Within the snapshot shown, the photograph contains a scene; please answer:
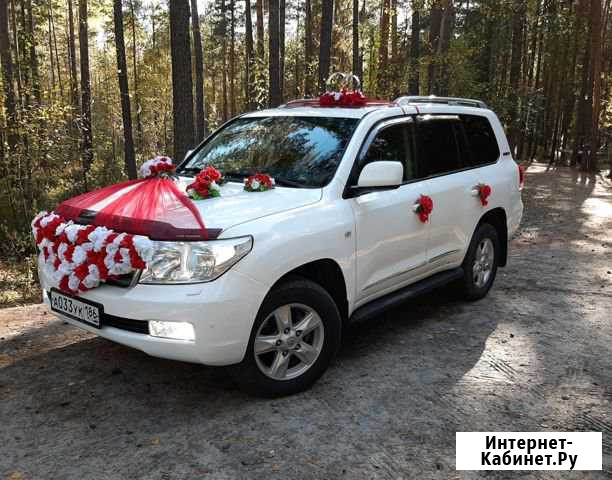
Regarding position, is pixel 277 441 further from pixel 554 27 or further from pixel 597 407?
pixel 554 27

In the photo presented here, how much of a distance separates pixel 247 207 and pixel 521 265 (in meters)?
5.34

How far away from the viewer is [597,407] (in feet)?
12.6

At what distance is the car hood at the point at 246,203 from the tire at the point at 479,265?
93.0 inches

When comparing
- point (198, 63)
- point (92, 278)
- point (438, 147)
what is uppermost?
point (198, 63)

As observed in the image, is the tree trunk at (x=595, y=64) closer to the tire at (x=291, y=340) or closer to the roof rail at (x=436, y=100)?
the roof rail at (x=436, y=100)

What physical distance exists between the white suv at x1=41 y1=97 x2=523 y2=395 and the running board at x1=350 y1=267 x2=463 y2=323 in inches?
0.6

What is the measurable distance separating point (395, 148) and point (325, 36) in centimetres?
905

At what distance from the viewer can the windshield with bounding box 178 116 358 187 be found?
436cm

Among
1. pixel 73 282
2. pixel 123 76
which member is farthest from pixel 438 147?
pixel 123 76

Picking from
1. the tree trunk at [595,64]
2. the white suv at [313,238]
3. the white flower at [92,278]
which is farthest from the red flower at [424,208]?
the tree trunk at [595,64]

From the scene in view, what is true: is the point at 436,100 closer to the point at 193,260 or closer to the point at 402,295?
the point at 402,295

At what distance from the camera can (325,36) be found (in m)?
13.0

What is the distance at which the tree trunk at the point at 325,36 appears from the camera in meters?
12.5

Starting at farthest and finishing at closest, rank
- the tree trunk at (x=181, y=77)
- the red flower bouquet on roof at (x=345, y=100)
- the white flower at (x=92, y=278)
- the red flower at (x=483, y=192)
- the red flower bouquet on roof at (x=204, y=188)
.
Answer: the tree trunk at (x=181, y=77) < the red flower at (x=483, y=192) < the red flower bouquet on roof at (x=345, y=100) < the red flower bouquet on roof at (x=204, y=188) < the white flower at (x=92, y=278)
